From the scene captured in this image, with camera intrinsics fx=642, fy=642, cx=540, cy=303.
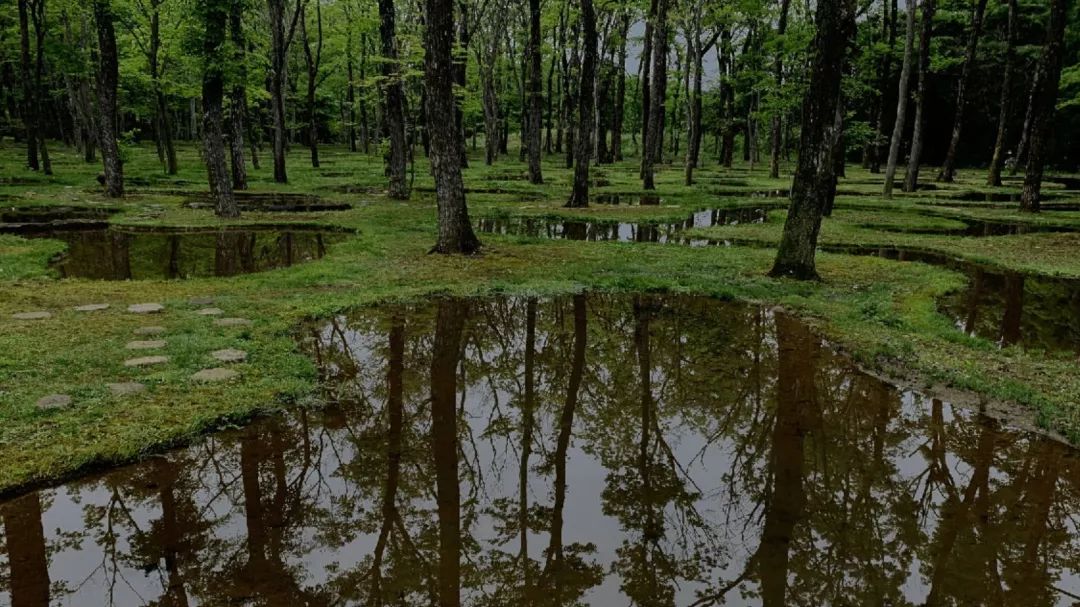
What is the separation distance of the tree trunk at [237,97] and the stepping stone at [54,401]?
12.7m

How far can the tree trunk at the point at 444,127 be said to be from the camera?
39.8ft

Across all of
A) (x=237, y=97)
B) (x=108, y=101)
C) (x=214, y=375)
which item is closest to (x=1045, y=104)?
(x=214, y=375)

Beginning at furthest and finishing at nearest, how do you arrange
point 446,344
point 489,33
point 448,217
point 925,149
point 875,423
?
1. point 925,149
2. point 489,33
3. point 448,217
4. point 446,344
5. point 875,423

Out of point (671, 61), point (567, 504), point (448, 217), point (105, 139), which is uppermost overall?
point (671, 61)

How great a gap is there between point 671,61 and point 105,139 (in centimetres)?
4063

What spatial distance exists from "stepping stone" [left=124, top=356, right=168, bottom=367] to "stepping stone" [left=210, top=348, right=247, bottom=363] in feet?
1.54

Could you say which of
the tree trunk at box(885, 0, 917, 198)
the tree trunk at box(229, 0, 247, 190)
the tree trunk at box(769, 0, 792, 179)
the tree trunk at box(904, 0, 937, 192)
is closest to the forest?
the tree trunk at box(229, 0, 247, 190)

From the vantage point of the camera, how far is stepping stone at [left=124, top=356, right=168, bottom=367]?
641 cm

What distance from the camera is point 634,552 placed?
4004 mm

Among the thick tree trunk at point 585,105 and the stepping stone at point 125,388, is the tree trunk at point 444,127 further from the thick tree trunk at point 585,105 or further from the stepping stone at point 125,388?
the thick tree trunk at point 585,105

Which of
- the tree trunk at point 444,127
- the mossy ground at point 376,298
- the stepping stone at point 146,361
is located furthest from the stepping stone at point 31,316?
the tree trunk at point 444,127

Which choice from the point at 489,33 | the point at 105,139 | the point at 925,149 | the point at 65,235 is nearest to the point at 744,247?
the point at 65,235

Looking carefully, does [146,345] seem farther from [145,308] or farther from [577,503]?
[577,503]

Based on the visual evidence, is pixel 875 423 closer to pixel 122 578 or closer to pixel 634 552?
pixel 634 552
